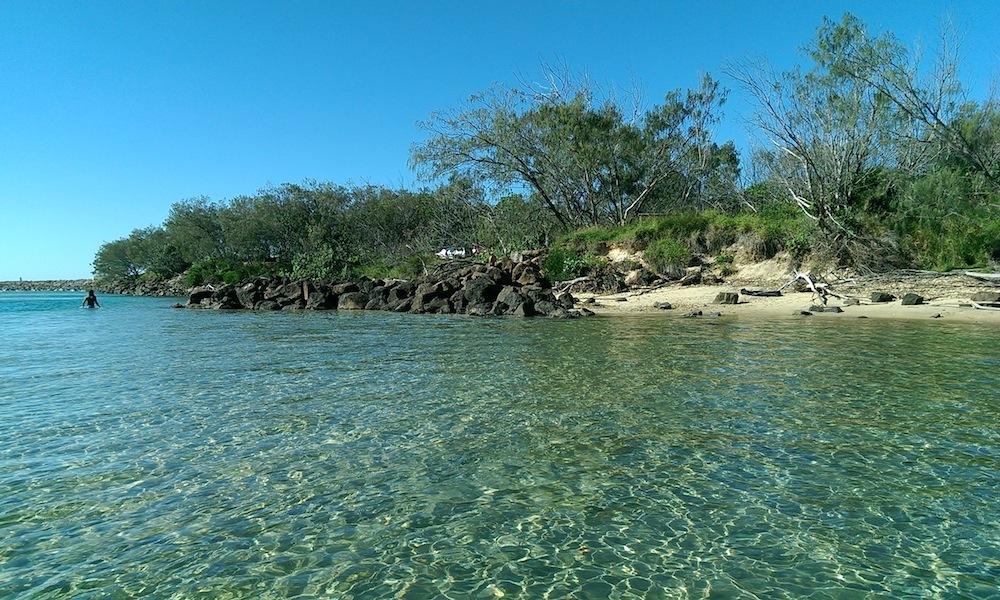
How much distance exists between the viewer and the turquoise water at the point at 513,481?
3527 millimetres

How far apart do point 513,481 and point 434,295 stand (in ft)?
71.1

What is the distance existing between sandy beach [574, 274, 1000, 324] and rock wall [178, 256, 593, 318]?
2695 mm

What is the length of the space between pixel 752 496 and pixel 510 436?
255cm

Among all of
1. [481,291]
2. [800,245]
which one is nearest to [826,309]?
[800,245]

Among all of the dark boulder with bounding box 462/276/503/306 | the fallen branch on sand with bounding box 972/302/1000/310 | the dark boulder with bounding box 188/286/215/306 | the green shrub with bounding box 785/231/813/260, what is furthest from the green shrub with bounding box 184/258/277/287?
the fallen branch on sand with bounding box 972/302/1000/310

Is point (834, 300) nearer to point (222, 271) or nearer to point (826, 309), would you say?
point (826, 309)

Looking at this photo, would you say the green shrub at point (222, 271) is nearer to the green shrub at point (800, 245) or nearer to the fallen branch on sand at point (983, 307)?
the green shrub at point (800, 245)

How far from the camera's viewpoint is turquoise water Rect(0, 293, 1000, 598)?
11.6ft

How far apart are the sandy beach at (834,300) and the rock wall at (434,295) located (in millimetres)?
2695

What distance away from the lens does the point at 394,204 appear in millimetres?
64125

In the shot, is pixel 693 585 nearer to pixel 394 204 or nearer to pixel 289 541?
pixel 289 541

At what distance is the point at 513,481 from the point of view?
5.04 m

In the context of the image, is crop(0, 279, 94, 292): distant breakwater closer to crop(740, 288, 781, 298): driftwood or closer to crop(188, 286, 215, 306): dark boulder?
crop(188, 286, 215, 306): dark boulder

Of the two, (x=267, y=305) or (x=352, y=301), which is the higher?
(x=352, y=301)
